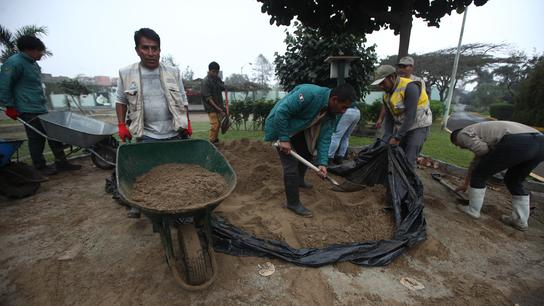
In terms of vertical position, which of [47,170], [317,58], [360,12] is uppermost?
[360,12]

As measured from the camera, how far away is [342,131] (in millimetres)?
4406

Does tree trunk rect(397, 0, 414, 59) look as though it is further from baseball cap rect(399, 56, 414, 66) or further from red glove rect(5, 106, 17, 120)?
red glove rect(5, 106, 17, 120)

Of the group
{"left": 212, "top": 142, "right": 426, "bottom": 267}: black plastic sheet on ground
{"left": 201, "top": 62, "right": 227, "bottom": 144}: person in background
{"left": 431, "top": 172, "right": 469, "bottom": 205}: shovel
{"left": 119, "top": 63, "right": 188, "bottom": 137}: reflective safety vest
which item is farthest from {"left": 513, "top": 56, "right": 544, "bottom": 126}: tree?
{"left": 119, "top": 63, "right": 188, "bottom": 137}: reflective safety vest

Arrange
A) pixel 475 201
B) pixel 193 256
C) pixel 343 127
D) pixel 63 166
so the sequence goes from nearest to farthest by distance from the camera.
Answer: pixel 193 256 < pixel 475 201 < pixel 63 166 < pixel 343 127

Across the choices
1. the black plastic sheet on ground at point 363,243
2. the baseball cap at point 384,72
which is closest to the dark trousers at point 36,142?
the black plastic sheet on ground at point 363,243

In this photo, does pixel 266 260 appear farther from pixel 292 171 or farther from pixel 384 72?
pixel 384 72

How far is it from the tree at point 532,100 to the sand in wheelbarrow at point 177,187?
13.6 metres

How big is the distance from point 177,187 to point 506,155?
301cm

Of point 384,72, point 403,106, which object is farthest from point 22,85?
point 403,106

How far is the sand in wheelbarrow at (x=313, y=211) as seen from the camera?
2369mm

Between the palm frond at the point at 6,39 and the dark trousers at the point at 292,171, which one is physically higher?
the palm frond at the point at 6,39

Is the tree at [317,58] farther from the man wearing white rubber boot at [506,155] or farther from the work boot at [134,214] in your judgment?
the work boot at [134,214]

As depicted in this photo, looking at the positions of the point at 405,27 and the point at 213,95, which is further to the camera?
the point at 213,95

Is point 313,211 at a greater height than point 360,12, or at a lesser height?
lesser
